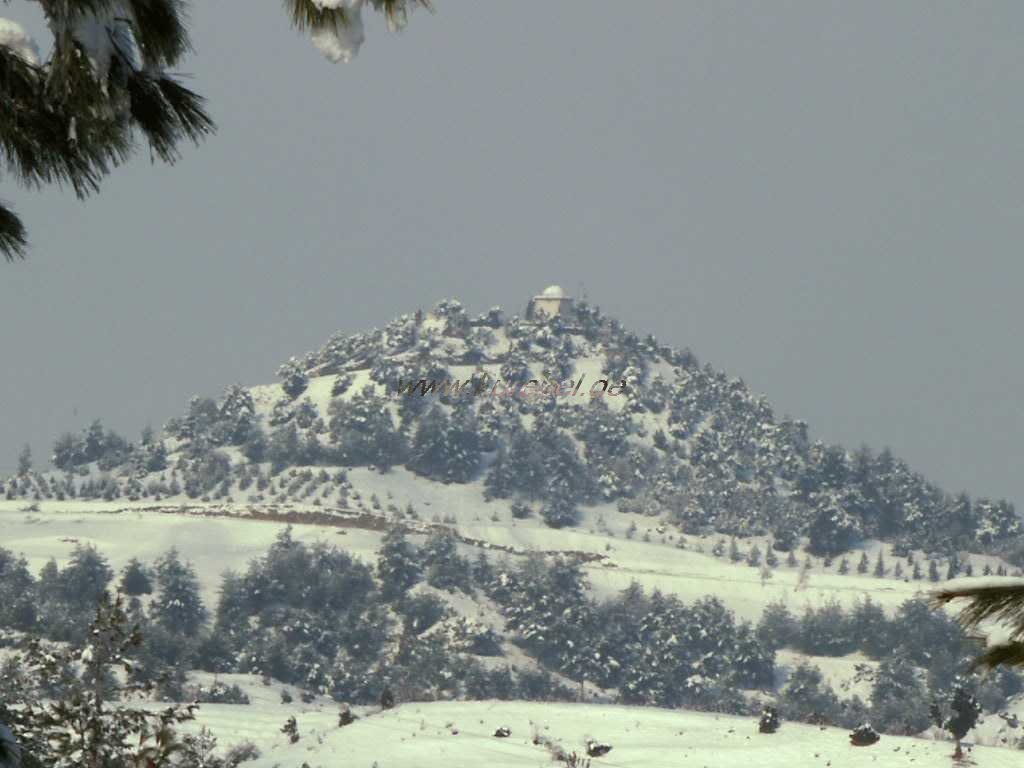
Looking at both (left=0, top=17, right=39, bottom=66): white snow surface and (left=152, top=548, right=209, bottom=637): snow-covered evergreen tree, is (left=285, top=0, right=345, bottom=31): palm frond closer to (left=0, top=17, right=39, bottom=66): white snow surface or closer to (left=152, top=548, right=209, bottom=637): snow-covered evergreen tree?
(left=0, top=17, right=39, bottom=66): white snow surface

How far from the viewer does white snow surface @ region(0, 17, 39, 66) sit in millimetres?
5846

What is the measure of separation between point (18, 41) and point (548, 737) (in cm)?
6290

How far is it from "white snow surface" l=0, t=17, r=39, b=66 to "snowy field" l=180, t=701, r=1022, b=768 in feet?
164

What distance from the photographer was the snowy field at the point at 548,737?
2221 inches

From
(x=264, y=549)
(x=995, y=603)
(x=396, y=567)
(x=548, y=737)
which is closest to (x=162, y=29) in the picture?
(x=995, y=603)

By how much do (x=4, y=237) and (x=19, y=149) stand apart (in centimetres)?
41

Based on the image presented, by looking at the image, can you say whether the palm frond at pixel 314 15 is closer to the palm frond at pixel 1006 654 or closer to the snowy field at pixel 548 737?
the palm frond at pixel 1006 654

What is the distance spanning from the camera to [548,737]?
219ft

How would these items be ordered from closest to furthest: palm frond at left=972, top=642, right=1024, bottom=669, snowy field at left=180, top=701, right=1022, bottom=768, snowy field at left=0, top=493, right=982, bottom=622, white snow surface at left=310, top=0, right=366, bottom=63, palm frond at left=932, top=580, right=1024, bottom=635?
palm frond at left=932, top=580, right=1024, bottom=635, palm frond at left=972, top=642, right=1024, bottom=669, white snow surface at left=310, top=0, right=366, bottom=63, snowy field at left=180, top=701, right=1022, bottom=768, snowy field at left=0, top=493, right=982, bottom=622

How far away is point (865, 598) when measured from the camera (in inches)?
6388

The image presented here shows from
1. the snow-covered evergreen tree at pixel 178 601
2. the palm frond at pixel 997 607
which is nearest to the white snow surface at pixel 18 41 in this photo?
the palm frond at pixel 997 607

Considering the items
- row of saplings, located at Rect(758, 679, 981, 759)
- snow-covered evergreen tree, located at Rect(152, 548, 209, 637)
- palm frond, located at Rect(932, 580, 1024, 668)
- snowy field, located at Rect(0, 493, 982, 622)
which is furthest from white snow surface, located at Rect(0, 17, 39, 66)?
snowy field, located at Rect(0, 493, 982, 622)

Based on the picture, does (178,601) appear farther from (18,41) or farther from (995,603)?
(995,603)

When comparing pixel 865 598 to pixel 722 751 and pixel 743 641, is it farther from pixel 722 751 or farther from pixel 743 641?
pixel 722 751
